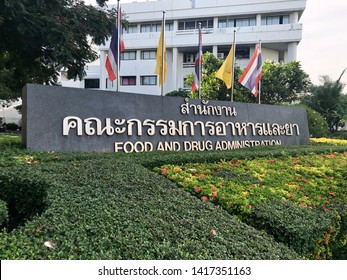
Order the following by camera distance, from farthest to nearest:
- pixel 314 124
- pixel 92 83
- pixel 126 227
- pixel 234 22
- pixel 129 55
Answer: pixel 92 83 < pixel 129 55 < pixel 234 22 < pixel 314 124 < pixel 126 227

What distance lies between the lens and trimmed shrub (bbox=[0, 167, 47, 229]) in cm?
301

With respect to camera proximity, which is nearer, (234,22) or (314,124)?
(314,124)

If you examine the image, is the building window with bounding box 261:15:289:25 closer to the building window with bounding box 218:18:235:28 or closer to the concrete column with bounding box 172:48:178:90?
the building window with bounding box 218:18:235:28

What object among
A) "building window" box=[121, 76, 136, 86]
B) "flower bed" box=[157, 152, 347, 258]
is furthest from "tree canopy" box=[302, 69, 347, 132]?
"flower bed" box=[157, 152, 347, 258]

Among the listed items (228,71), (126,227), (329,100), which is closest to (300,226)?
(126,227)

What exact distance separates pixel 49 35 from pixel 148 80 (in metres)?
22.9

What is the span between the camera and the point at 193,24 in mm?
29016

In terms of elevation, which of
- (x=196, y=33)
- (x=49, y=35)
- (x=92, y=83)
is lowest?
(x=49, y=35)

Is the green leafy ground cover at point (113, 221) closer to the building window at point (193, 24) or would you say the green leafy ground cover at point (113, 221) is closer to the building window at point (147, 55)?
the building window at point (147, 55)

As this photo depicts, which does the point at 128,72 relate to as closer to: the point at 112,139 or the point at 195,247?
the point at 112,139

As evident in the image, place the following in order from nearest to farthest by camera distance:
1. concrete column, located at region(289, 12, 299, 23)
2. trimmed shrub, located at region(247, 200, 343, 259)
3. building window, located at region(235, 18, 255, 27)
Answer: trimmed shrub, located at region(247, 200, 343, 259) < concrete column, located at region(289, 12, 299, 23) < building window, located at region(235, 18, 255, 27)

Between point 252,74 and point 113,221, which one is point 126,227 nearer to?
point 113,221

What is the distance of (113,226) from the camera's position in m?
2.23

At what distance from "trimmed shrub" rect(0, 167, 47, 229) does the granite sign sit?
2360 mm
